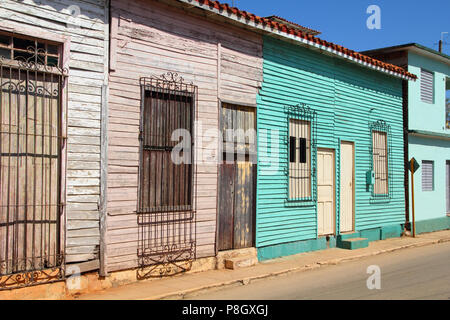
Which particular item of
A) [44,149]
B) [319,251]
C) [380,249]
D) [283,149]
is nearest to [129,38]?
[44,149]

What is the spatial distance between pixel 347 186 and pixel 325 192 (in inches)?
42.2

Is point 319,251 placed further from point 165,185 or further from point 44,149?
point 44,149

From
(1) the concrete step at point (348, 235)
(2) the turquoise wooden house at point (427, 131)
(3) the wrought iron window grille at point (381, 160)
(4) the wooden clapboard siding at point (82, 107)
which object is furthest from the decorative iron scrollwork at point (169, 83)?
(2) the turquoise wooden house at point (427, 131)

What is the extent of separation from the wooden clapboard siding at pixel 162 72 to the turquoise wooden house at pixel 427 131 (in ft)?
24.8

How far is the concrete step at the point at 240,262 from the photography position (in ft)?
29.0

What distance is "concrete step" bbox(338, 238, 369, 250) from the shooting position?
1162cm

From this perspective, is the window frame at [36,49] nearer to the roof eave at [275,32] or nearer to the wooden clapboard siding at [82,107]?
the wooden clapboard siding at [82,107]

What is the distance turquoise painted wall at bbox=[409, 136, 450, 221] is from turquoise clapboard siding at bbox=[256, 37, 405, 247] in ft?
3.20

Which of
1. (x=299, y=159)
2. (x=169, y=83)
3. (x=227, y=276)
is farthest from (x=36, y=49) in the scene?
(x=299, y=159)

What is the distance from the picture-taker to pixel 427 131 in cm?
1570

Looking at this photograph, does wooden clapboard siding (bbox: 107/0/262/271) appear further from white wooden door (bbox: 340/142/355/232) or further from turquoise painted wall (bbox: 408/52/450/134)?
turquoise painted wall (bbox: 408/52/450/134)

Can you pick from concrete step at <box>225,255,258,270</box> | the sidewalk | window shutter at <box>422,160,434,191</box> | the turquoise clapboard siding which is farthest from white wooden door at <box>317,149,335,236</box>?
window shutter at <box>422,160,434,191</box>

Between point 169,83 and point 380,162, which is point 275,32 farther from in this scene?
Answer: point 380,162

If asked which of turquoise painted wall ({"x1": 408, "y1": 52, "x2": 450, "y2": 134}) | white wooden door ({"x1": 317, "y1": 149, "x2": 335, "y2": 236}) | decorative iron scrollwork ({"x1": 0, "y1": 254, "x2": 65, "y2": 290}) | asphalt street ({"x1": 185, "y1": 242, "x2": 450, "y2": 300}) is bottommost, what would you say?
asphalt street ({"x1": 185, "y1": 242, "x2": 450, "y2": 300})
